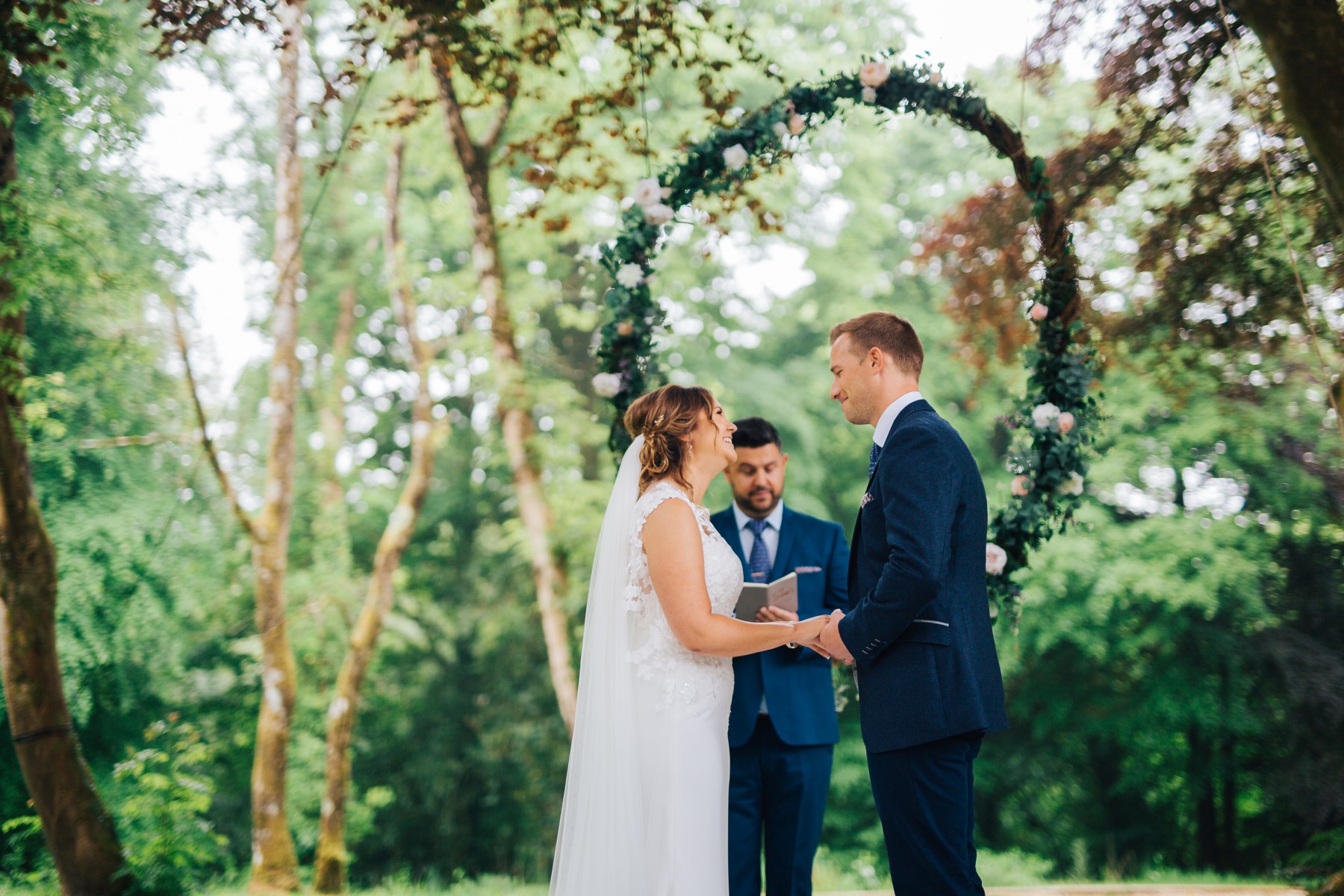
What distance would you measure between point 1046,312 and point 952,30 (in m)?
3.97

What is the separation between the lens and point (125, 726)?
28.3 ft

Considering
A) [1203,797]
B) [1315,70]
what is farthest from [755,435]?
[1203,797]

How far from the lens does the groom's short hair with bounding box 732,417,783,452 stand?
11.3 ft

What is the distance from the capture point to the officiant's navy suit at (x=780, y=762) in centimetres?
317

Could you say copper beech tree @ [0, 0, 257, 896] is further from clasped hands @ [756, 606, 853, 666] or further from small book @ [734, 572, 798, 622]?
clasped hands @ [756, 606, 853, 666]

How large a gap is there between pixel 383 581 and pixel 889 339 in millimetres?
8388

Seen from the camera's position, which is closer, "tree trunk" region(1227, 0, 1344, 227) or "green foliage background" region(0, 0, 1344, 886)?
"tree trunk" region(1227, 0, 1344, 227)

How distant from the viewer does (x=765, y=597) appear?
2.97 m

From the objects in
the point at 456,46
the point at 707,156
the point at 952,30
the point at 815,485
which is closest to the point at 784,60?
the point at 952,30

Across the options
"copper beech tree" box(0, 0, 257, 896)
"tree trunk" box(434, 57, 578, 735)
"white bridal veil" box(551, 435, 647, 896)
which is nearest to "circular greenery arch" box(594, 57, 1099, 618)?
"white bridal veil" box(551, 435, 647, 896)

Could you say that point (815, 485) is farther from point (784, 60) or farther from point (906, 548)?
point (906, 548)

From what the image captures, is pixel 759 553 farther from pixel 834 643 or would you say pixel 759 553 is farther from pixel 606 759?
pixel 606 759

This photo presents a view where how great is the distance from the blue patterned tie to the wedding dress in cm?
54

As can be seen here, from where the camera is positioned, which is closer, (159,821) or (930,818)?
(930,818)
